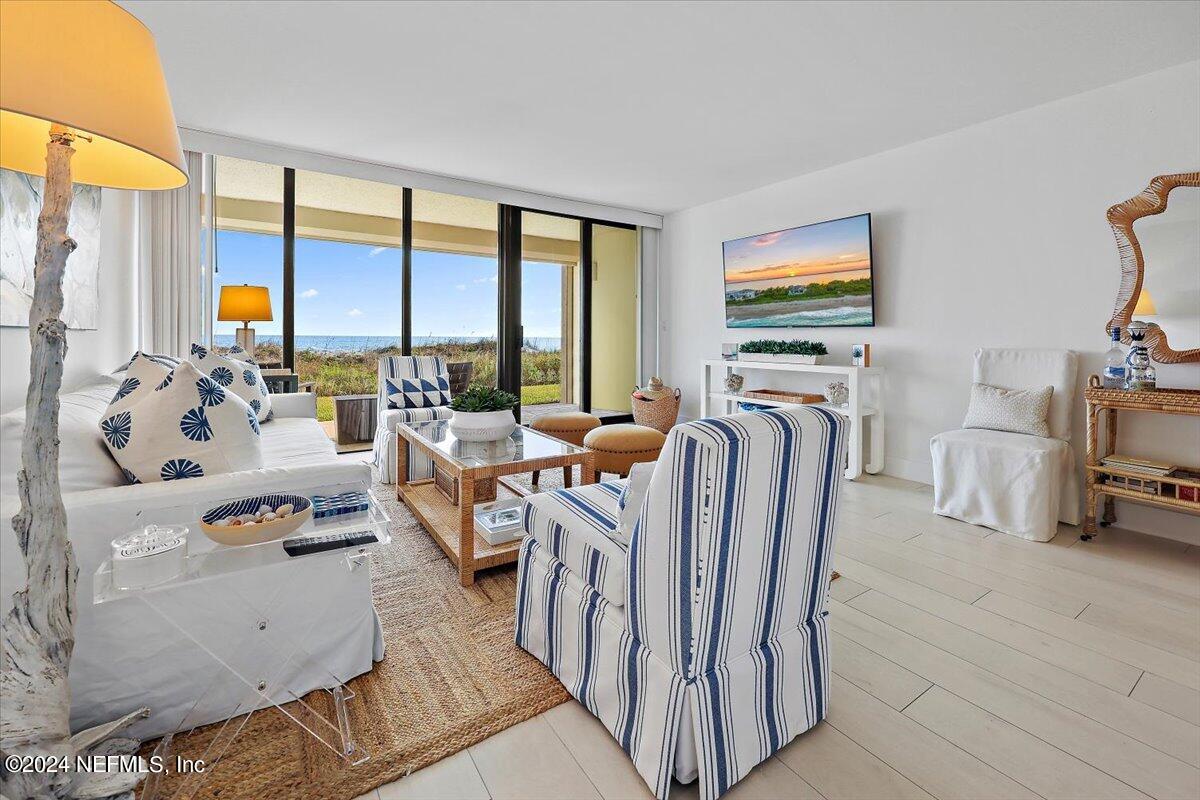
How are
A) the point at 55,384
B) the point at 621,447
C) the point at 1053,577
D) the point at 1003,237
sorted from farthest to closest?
the point at 1003,237, the point at 621,447, the point at 1053,577, the point at 55,384

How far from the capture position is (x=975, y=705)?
1.55 meters

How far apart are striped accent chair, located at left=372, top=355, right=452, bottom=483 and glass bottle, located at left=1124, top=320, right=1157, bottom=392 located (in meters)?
3.92

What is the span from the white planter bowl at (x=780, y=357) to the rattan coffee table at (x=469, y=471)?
2441 mm

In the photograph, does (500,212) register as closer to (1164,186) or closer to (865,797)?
(1164,186)

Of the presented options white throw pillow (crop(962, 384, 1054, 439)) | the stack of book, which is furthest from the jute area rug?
the stack of book

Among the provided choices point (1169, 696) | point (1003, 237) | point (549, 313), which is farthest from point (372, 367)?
point (1169, 696)

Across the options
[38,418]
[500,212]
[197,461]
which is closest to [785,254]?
[500,212]

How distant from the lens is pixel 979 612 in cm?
209

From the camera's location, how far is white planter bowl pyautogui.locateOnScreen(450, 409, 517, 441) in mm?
2713

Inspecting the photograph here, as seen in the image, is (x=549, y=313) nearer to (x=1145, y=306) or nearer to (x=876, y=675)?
(x=1145, y=306)

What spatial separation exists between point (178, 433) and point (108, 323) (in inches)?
79.1

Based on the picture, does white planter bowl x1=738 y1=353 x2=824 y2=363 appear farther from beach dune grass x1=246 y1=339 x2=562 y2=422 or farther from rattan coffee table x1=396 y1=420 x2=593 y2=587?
rattan coffee table x1=396 y1=420 x2=593 y2=587

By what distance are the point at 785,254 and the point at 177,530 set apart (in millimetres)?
4651

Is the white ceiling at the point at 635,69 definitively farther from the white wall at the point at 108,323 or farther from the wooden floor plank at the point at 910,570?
the wooden floor plank at the point at 910,570
